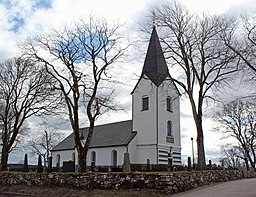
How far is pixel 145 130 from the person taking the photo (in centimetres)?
4038

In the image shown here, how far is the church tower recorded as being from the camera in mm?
39094

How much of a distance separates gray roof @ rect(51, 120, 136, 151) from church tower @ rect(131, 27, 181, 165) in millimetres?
1899

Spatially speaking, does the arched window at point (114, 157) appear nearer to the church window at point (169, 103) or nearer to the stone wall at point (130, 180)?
the church window at point (169, 103)

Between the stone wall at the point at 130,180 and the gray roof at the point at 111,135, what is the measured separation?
56.8 feet

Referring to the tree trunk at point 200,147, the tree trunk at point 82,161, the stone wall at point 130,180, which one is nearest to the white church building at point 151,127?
the tree trunk at point 200,147

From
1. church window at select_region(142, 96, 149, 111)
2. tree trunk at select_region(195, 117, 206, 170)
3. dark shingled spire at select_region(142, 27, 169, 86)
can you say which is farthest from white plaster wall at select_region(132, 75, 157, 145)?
tree trunk at select_region(195, 117, 206, 170)

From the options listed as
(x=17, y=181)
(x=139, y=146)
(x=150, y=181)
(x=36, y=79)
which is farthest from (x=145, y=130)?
(x=150, y=181)

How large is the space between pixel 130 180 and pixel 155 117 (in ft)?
68.1

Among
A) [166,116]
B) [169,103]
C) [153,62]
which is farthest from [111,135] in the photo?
[153,62]

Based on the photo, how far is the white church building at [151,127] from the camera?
3925cm

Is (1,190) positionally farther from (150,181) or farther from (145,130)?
(145,130)

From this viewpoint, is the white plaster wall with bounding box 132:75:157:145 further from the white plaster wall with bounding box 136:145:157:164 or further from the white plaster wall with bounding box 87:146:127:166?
the white plaster wall with bounding box 87:146:127:166

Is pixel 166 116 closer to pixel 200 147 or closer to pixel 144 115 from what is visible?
pixel 144 115

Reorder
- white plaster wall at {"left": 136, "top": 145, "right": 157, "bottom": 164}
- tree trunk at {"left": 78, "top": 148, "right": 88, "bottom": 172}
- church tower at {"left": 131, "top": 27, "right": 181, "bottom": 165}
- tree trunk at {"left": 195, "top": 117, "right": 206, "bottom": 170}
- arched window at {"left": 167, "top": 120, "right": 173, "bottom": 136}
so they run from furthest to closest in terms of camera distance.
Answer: arched window at {"left": 167, "top": 120, "right": 173, "bottom": 136}
church tower at {"left": 131, "top": 27, "right": 181, "bottom": 165}
white plaster wall at {"left": 136, "top": 145, "right": 157, "bottom": 164}
tree trunk at {"left": 195, "top": 117, "right": 206, "bottom": 170}
tree trunk at {"left": 78, "top": 148, "right": 88, "bottom": 172}
